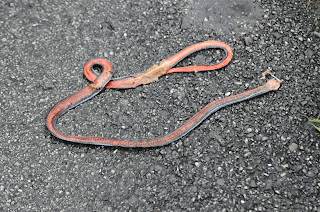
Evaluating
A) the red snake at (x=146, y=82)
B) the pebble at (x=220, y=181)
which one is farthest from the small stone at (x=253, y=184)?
the red snake at (x=146, y=82)

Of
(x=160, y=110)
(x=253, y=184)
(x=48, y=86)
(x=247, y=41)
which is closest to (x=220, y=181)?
(x=253, y=184)

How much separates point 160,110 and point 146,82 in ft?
1.29

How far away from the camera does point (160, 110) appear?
3.75m

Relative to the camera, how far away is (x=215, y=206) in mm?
3160

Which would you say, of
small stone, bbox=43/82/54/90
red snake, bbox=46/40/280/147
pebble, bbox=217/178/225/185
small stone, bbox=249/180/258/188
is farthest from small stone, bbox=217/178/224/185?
small stone, bbox=43/82/54/90

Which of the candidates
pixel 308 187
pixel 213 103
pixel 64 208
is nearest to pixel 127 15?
pixel 213 103

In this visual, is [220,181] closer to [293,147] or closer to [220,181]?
[220,181]

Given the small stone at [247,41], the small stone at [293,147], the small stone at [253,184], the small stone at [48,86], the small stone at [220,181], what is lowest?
the small stone at [220,181]

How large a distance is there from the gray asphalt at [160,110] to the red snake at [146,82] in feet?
0.23

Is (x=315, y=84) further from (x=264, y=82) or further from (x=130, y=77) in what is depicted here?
(x=130, y=77)

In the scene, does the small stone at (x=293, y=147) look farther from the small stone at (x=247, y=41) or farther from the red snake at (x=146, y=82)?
the small stone at (x=247, y=41)

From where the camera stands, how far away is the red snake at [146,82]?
11.5ft

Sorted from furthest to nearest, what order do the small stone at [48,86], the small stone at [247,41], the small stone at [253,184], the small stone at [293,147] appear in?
the small stone at [247,41] → the small stone at [48,86] → the small stone at [293,147] → the small stone at [253,184]

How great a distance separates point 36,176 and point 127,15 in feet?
7.38
